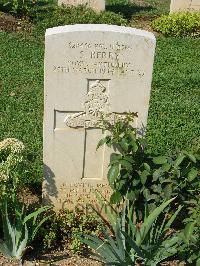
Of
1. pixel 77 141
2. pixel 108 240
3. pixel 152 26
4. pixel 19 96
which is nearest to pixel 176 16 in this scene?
pixel 152 26

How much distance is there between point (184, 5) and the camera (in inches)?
462

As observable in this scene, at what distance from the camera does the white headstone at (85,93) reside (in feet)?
14.0

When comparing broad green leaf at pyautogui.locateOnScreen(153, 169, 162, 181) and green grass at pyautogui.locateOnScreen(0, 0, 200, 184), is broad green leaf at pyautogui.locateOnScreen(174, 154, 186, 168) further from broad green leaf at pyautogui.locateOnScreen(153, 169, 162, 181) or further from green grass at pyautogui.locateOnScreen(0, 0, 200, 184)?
green grass at pyautogui.locateOnScreen(0, 0, 200, 184)

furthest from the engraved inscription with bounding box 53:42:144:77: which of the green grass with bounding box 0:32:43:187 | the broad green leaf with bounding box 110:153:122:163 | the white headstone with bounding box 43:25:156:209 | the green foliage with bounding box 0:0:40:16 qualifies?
the green foliage with bounding box 0:0:40:16

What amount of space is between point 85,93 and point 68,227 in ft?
3.97

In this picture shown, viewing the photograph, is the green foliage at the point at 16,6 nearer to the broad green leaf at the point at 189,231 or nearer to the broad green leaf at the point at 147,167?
the broad green leaf at the point at 147,167

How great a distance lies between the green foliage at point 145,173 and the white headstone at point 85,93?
7.5 inches

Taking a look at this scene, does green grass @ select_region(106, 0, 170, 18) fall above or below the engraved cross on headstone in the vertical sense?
above

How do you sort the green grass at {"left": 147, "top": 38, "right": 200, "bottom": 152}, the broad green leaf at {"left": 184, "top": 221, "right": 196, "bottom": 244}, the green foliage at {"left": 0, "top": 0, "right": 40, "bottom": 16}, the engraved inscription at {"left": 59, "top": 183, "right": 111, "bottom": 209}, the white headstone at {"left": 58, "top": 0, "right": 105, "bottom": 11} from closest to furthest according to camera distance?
the broad green leaf at {"left": 184, "top": 221, "right": 196, "bottom": 244}
the engraved inscription at {"left": 59, "top": 183, "right": 111, "bottom": 209}
the green grass at {"left": 147, "top": 38, "right": 200, "bottom": 152}
the green foliage at {"left": 0, "top": 0, "right": 40, "bottom": 16}
the white headstone at {"left": 58, "top": 0, "right": 105, "bottom": 11}

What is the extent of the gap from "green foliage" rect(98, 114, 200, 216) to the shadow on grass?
8.03 m

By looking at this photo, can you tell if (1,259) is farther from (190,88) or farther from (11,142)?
(190,88)

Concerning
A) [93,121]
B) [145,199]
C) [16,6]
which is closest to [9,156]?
[93,121]

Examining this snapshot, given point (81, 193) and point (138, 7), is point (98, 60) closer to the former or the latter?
point (81, 193)

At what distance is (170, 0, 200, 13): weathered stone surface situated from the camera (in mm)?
11695
